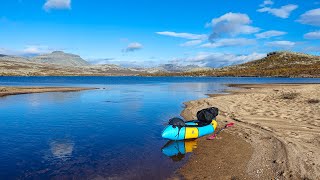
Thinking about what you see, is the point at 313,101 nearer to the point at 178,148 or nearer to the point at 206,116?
the point at 206,116

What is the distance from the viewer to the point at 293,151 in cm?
1527

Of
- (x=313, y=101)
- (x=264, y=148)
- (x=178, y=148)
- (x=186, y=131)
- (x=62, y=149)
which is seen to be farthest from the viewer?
(x=313, y=101)

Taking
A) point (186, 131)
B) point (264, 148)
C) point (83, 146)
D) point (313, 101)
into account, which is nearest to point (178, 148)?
point (186, 131)

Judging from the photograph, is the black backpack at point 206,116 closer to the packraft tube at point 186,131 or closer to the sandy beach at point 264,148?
the packraft tube at point 186,131

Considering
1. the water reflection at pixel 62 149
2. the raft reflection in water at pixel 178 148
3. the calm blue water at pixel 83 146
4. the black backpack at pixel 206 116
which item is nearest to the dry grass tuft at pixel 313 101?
the black backpack at pixel 206 116

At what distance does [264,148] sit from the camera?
55.1ft

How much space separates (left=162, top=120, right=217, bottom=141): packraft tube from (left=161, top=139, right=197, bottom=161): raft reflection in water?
0.40 meters

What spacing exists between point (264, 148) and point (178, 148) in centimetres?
514

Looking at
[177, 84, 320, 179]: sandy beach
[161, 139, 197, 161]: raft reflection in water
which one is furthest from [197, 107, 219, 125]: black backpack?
[161, 139, 197, 161]: raft reflection in water

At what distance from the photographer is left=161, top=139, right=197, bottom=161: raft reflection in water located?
17.1 m

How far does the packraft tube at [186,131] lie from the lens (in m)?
19.1

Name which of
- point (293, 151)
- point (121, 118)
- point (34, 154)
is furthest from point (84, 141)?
point (293, 151)

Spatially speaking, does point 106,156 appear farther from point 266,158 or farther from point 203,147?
point 266,158

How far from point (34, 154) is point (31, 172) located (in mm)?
3132
